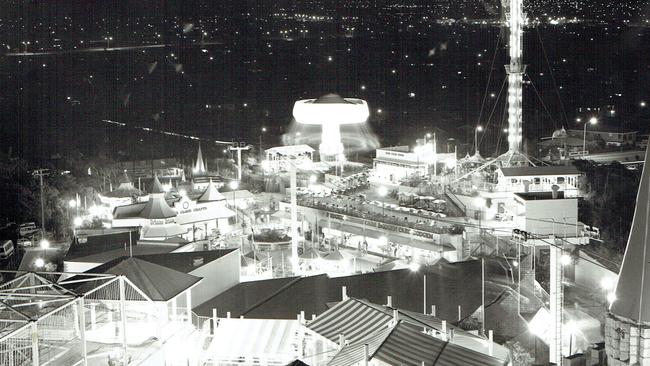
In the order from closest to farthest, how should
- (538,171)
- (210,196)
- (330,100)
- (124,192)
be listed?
1. (330,100)
2. (538,171)
3. (210,196)
4. (124,192)

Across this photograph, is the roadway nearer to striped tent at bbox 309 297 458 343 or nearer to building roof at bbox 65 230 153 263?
building roof at bbox 65 230 153 263

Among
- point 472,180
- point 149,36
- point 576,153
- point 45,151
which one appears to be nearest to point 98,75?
point 149,36

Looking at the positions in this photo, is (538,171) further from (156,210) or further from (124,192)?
(124,192)

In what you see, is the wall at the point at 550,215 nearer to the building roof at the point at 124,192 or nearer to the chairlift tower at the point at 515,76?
the chairlift tower at the point at 515,76

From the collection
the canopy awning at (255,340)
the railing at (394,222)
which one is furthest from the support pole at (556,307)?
the railing at (394,222)

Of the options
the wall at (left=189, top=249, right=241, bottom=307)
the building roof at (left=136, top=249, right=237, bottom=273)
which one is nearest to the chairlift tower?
the wall at (left=189, top=249, right=241, bottom=307)

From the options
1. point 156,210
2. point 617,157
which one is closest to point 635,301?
point 156,210
